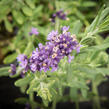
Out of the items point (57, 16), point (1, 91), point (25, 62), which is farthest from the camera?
point (1, 91)

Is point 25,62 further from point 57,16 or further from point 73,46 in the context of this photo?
point 57,16

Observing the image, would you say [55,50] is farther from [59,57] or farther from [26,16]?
[26,16]

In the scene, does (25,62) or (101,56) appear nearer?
(25,62)

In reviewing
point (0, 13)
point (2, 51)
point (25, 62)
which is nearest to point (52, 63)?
point (25, 62)

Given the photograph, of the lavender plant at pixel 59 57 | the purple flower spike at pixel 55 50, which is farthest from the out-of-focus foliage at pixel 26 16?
the purple flower spike at pixel 55 50

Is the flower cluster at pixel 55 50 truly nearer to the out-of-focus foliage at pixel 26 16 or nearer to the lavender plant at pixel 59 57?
the lavender plant at pixel 59 57

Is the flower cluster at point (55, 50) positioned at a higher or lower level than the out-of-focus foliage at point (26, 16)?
lower

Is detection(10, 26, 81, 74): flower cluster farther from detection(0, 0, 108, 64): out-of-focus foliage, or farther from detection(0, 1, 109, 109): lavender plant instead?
detection(0, 0, 108, 64): out-of-focus foliage

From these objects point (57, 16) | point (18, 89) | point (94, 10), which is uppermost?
point (94, 10)

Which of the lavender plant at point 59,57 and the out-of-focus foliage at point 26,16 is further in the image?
the out-of-focus foliage at point 26,16

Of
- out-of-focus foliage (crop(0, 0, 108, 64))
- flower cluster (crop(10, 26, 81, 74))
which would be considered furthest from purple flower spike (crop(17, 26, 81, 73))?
out-of-focus foliage (crop(0, 0, 108, 64))

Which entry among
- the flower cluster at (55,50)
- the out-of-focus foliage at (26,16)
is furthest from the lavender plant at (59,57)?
the out-of-focus foliage at (26,16)
